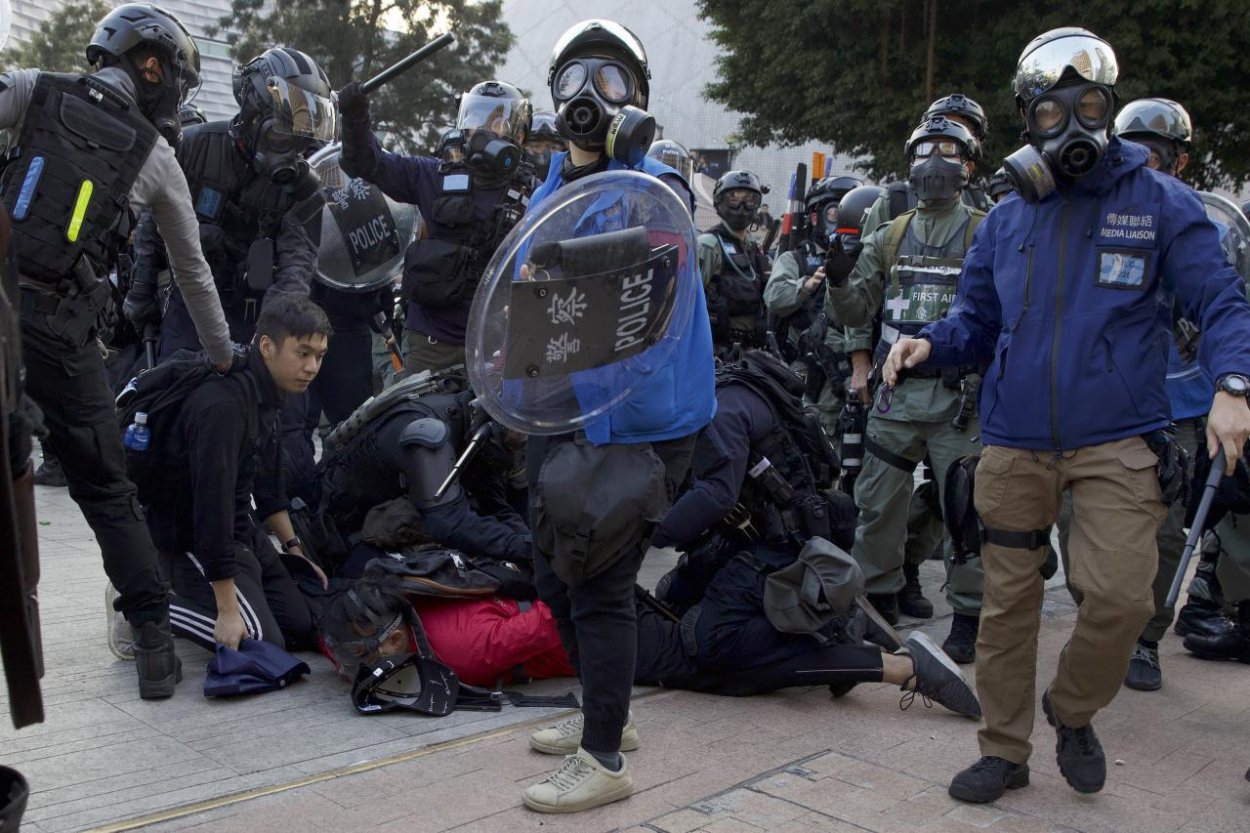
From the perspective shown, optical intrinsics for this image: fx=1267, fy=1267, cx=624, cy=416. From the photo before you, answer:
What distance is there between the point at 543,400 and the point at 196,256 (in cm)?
166

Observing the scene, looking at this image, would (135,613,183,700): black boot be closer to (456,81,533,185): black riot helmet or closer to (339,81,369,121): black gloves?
(339,81,369,121): black gloves

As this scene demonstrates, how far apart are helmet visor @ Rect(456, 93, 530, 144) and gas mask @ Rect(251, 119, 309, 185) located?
32.6 inches

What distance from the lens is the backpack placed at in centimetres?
438

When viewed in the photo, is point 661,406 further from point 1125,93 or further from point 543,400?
point 1125,93

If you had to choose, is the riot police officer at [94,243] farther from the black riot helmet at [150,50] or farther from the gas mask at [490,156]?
the gas mask at [490,156]

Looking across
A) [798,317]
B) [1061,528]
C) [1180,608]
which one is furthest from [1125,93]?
[1061,528]

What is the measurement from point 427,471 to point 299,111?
6.33 ft

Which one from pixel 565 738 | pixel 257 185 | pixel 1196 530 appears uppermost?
pixel 257 185

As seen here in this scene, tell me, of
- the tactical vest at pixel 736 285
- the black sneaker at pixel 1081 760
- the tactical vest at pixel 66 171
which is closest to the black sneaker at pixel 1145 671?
the black sneaker at pixel 1081 760

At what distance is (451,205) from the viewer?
223 inches

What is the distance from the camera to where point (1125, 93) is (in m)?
17.8

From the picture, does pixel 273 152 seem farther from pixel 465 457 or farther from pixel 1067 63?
pixel 1067 63

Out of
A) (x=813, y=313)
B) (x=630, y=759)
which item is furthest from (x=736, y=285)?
(x=630, y=759)

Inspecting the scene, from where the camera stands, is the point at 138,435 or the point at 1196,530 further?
the point at 138,435
